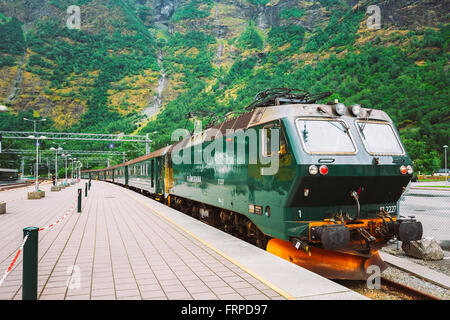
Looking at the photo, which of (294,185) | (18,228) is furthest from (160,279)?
(18,228)

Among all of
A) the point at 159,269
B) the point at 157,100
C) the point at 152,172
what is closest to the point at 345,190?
the point at 159,269

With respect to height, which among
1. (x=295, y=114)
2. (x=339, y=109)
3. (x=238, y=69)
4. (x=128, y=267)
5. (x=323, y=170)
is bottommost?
(x=128, y=267)

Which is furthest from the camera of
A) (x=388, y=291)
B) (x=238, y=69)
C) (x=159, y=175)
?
(x=238, y=69)

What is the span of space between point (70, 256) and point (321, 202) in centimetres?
469

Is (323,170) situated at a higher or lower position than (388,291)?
higher

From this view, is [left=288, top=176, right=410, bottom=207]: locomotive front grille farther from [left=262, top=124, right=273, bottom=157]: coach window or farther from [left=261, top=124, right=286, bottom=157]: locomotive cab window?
[left=262, top=124, right=273, bottom=157]: coach window

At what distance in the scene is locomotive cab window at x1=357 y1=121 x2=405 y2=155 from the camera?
20.3 feet

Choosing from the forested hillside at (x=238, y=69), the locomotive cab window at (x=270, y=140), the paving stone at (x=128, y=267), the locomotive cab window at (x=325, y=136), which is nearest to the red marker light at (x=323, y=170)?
the locomotive cab window at (x=325, y=136)

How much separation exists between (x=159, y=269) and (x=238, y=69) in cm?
13610

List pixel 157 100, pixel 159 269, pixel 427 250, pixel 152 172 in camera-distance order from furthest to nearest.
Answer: pixel 157 100 < pixel 152 172 < pixel 427 250 < pixel 159 269

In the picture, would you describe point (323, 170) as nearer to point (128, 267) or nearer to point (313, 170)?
point (313, 170)

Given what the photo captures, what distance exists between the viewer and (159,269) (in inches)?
209

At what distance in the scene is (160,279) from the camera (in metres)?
4.80

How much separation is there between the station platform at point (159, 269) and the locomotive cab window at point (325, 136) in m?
1.99
